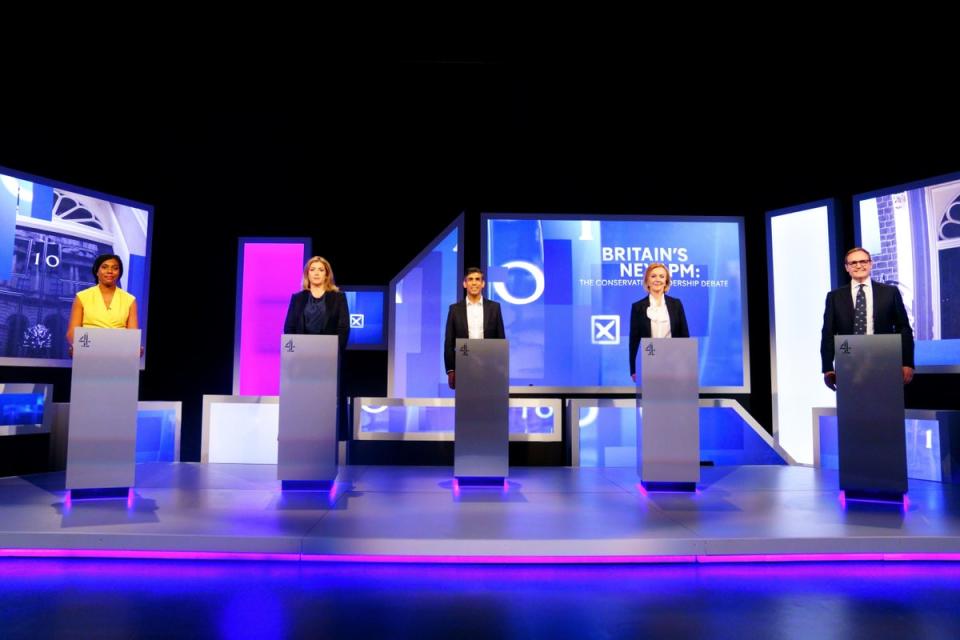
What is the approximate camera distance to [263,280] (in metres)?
6.66

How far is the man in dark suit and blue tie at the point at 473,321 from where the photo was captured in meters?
4.45

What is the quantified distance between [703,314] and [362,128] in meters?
3.92

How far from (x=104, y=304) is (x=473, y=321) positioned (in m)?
2.28

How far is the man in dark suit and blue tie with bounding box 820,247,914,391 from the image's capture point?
3.95 metres

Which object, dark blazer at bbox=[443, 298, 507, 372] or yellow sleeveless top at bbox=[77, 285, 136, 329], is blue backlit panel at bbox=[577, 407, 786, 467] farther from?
yellow sleeveless top at bbox=[77, 285, 136, 329]

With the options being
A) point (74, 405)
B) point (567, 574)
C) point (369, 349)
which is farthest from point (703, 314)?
point (74, 405)

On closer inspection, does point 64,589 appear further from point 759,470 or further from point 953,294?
point 953,294

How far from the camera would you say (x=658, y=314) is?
13.9ft

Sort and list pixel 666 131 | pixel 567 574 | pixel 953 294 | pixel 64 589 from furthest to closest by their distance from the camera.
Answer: pixel 666 131
pixel 953 294
pixel 567 574
pixel 64 589

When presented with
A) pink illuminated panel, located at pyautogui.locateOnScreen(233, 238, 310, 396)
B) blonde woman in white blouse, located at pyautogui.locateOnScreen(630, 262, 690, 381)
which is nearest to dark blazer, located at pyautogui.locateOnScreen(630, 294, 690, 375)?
blonde woman in white blouse, located at pyautogui.locateOnScreen(630, 262, 690, 381)

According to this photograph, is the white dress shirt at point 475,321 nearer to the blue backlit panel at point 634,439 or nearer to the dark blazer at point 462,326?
the dark blazer at point 462,326

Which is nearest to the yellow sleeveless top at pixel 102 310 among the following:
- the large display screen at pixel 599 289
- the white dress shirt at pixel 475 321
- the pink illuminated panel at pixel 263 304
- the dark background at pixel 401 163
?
the white dress shirt at pixel 475 321

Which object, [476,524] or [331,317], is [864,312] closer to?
[476,524]

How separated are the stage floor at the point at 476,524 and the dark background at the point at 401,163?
2.21 meters
